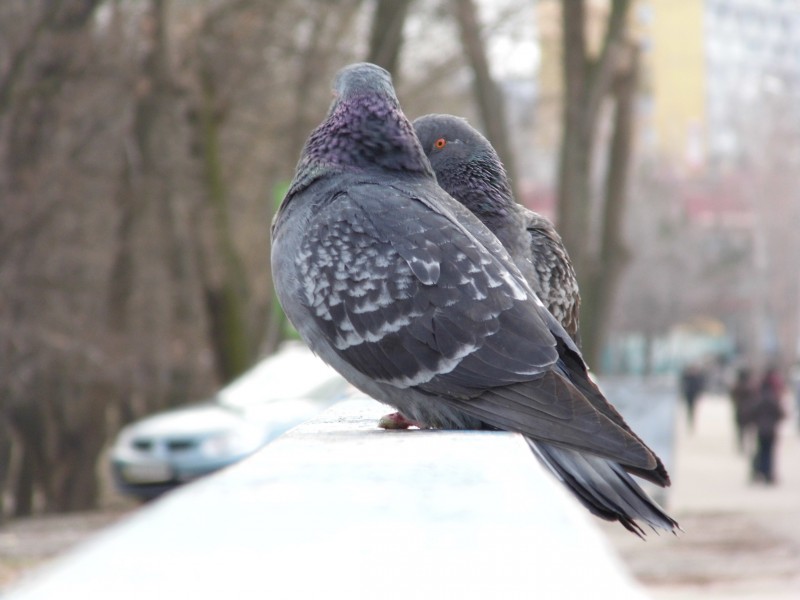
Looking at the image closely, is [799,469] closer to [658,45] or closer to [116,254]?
[116,254]

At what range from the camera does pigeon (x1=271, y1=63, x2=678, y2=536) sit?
2848 millimetres

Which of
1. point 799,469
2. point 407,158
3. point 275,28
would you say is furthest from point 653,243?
point 407,158

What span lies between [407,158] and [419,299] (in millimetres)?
520

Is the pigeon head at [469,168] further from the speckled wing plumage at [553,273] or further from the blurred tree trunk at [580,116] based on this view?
the blurred tree trunk at [580,116]

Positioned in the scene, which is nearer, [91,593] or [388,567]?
[91,593]

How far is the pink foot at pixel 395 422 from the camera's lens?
3.09 metres

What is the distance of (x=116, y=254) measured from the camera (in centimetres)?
1655

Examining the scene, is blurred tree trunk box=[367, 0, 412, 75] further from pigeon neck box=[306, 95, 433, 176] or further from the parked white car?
pigeon neck box=[306, 95, 433, 176]

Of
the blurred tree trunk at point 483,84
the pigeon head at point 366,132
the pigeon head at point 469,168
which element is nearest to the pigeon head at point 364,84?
the pigeon head at point 366,132

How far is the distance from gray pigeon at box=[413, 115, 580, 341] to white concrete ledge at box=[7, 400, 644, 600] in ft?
5.79

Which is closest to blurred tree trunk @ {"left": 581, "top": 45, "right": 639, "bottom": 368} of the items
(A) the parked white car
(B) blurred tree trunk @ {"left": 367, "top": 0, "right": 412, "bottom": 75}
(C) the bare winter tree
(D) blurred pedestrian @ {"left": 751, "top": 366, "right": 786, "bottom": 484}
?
(C) the bare winter tree

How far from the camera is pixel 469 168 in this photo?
3848 millimetres

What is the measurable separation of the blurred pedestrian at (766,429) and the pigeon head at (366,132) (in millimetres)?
14829

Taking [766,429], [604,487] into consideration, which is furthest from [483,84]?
[604,487]
